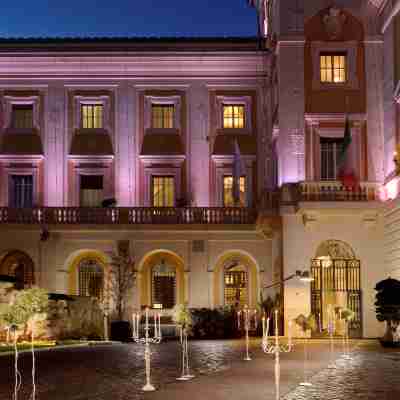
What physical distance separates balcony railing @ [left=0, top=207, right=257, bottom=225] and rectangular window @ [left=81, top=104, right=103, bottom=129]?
4.45 metres

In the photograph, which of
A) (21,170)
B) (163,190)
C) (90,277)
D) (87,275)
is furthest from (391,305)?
(21,170)

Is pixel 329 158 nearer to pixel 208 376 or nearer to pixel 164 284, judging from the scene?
pixel 164 284

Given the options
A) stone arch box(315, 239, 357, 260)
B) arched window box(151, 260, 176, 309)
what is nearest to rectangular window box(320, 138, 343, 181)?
stone arch box(315, 239, 357, 260)

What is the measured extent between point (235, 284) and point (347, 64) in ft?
39.9

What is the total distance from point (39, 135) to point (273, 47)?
39.4 feet

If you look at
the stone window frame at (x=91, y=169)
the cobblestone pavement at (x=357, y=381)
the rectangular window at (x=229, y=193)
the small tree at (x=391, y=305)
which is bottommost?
the cobblestone pavement at (x=357, y=381)

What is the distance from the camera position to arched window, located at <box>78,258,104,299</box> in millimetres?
40688

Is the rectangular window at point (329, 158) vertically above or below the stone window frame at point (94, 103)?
below

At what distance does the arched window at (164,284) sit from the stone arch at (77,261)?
2524 millimetres

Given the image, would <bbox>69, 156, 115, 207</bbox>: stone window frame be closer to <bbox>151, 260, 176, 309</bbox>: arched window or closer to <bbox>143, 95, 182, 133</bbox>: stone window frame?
<bbox>143, 95, 182, 133</bbox>: stone window frame

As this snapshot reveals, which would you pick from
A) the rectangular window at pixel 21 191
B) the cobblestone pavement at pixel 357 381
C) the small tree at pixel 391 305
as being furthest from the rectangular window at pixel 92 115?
the cobblestone pavement at pixel 357 381

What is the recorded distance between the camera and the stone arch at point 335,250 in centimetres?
3384

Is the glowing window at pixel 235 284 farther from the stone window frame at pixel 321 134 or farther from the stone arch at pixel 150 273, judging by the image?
the stone window frame at pixel 321 134

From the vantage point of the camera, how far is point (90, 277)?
40.8 meters
